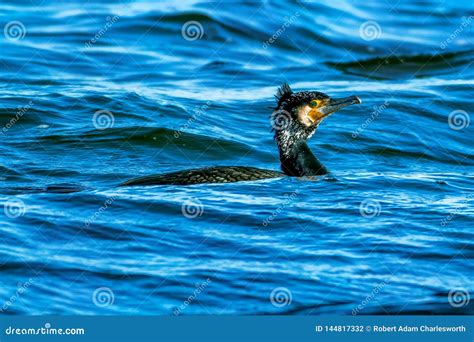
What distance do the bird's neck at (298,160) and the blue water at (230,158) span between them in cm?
29

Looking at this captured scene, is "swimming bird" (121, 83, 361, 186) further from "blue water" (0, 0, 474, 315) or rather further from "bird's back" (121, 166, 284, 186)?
"bird's back" (121, 166, 284, 186)

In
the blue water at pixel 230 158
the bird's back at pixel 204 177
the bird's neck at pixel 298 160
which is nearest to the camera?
the blue water at pixel 230 158

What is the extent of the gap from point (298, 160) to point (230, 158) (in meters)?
2.30

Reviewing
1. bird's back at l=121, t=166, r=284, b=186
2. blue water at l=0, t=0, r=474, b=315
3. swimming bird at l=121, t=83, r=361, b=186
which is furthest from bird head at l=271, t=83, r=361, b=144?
bird's back at l=121, t=166, r=284, b=186

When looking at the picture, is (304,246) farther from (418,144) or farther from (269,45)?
(269,45)

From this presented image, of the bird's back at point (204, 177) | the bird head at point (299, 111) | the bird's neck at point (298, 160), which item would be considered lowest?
the bird's back at point (204, 177)

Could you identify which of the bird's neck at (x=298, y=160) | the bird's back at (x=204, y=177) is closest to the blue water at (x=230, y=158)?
the bird's back at (x=204, y=177)

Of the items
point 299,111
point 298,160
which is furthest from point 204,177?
point 299,111

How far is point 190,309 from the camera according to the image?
9297mm

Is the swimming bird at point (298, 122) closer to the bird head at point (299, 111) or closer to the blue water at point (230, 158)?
the bird head at point (299, 111)

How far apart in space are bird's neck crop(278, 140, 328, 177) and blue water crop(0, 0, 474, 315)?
295 millimetres

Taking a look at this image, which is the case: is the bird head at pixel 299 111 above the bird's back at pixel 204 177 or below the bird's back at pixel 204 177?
above

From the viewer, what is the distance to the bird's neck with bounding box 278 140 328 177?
14133 mm

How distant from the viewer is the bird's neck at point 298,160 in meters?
14.1
